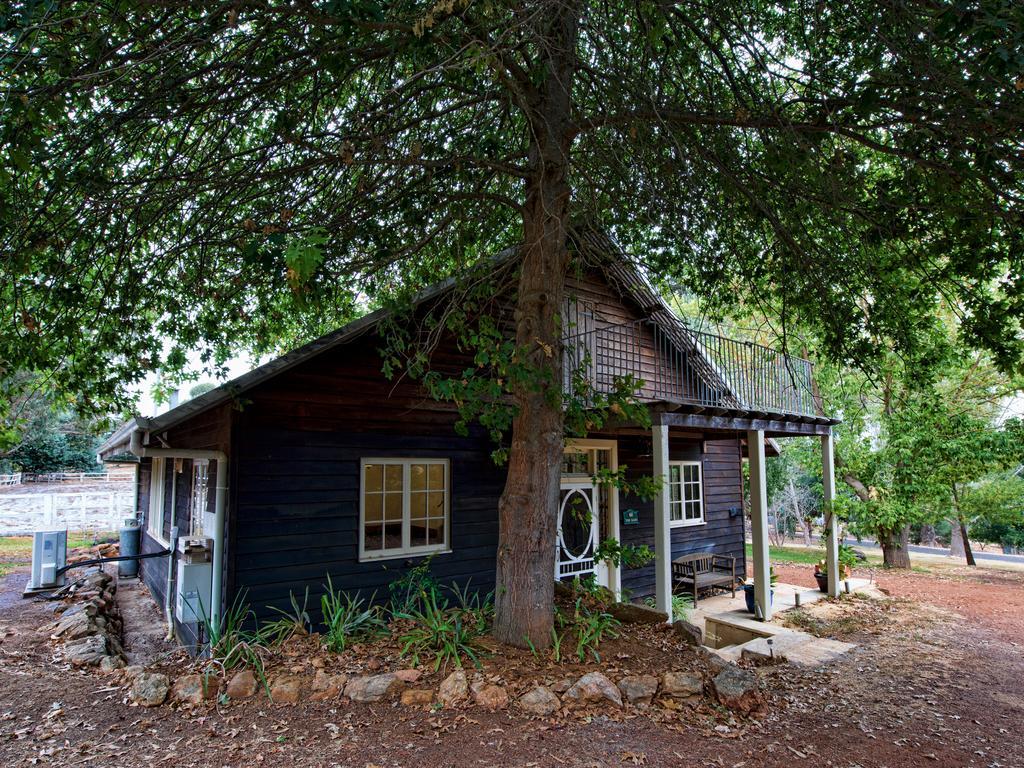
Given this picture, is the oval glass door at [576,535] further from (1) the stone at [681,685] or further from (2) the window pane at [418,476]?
(1) the stone at [681,685]

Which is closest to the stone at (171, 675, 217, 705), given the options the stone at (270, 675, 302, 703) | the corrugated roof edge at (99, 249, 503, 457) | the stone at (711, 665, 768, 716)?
the stone at (270, 675, 302, 703)

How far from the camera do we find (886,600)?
1168 cm

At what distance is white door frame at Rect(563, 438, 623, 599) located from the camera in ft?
33.9

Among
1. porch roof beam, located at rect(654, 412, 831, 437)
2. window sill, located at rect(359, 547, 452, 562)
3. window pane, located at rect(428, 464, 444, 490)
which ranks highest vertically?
porch roof beam, located at rect(654, 412, 831, 437)

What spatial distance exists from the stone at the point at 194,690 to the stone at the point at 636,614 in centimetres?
408

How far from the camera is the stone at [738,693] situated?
5.05 metres

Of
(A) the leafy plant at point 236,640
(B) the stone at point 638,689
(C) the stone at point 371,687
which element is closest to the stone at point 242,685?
(A) the leafy plant at point 236,640

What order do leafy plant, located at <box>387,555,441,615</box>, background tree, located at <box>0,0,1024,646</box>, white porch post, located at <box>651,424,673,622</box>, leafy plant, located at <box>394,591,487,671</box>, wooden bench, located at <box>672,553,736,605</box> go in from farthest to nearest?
wooden bench, located at <box>672,553,736,605</box>
white porch post, located at <box>651,424,673,622</box>
leafy plant, located at <box>387,555,441,615</box>
leafy plant, located at <box>394,591,487,671</box>
background tree, located at <box>0,0,1024,646</box>

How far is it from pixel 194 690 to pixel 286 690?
78 centimetres

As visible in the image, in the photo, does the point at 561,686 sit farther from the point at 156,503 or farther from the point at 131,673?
the point at 156,503

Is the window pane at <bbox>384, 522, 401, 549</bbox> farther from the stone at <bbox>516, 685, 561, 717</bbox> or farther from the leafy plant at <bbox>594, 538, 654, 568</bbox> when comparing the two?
the stone at <bbox>516, 685, 561, 717</bbox>

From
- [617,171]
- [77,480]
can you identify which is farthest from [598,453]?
[77,480]

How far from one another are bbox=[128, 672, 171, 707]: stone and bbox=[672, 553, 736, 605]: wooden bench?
8809 mm

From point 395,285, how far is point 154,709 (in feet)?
16.6
